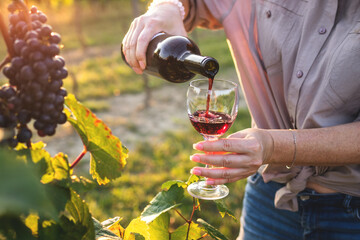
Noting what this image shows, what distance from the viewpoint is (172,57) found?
59.6 inches

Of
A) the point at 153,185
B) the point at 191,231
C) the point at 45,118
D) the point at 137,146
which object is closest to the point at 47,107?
the point at 45,118

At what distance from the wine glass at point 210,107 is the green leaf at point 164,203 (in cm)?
33

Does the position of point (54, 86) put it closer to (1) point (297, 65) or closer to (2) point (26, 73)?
(2) point (26, 73)

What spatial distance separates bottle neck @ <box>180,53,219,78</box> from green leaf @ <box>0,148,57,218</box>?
3.18 feet

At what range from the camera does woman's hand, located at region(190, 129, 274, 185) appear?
3.97 ft

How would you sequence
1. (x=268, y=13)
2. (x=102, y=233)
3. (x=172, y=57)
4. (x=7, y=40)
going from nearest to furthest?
(x=7, y=40) < (x=102, y=233) < (x=172, y=57) < (x=268, y=13)

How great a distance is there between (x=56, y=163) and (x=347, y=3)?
1298 millimetres

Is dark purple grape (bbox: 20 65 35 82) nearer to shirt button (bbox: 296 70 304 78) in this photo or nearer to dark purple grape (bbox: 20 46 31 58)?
dark purple grape (bbox: 20 46 31 58)

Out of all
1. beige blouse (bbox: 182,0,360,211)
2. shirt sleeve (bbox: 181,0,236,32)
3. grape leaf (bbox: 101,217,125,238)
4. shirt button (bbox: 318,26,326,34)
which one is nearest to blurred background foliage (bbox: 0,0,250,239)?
grape leaf (bbox: 101,217,125,238)

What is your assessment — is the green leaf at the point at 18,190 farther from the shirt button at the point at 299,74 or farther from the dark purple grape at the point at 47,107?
the shirt button at the point at 299,74

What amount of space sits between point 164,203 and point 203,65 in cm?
52

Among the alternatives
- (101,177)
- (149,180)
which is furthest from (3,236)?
(149,180)

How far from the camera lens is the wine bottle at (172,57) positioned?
57.4 inches

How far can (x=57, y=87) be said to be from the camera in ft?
2.48
